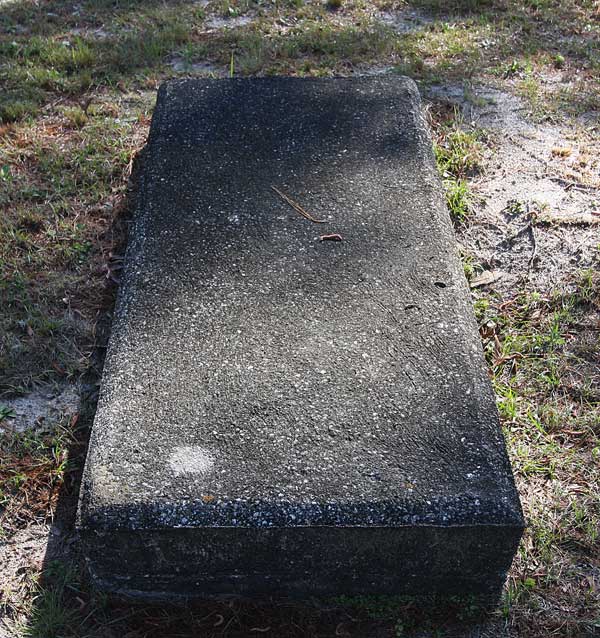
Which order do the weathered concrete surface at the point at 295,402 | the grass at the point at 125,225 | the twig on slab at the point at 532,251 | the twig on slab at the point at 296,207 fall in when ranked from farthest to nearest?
1. the twig on slab at the point at 532,251
2. the twig on slab at the point at 296,207
3. the grass at the point at 125,225
4. the weathered concrete surface at the point at 295,402

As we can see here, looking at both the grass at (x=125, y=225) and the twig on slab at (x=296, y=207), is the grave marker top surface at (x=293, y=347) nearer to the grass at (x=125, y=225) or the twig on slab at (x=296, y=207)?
the twig on slab at (x=296, y=207)

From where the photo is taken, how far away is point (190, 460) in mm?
1856

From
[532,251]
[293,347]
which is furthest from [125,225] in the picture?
[532,251]

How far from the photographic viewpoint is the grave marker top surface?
5.88ft

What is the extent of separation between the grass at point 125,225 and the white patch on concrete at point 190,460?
390 millimetres

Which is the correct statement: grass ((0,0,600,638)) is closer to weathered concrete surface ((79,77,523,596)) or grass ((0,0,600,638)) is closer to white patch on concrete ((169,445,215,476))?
weathered concrete surface ((79,77,523,596))

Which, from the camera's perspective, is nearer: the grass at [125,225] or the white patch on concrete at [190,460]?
the white patch on concrete at [190,460]

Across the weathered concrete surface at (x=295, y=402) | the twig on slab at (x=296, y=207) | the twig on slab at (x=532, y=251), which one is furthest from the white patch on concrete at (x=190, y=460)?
the twig on slab at (x=532, y=251)

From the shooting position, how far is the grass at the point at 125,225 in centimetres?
196

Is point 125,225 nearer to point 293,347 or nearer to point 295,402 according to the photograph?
point 293,347

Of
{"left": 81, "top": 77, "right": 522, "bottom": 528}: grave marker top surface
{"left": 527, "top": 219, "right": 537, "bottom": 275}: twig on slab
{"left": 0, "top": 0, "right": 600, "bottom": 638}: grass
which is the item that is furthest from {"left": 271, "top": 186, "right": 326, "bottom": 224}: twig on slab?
{"left": 527, "top": 219, "right": 537, "bottom": 275}: twig on slab

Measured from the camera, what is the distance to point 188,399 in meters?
2.00

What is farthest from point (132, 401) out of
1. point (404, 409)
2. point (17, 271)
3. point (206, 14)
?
point (206, 14)

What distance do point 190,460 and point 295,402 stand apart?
1.04 ft
